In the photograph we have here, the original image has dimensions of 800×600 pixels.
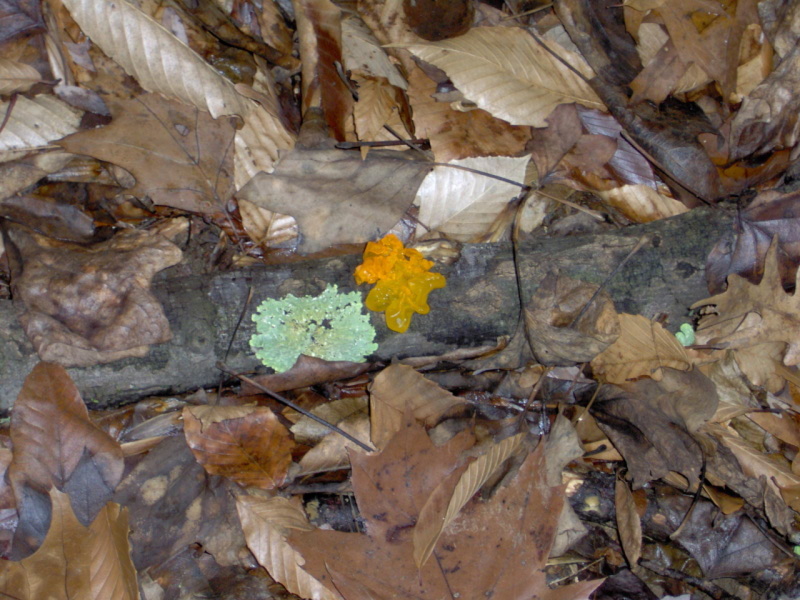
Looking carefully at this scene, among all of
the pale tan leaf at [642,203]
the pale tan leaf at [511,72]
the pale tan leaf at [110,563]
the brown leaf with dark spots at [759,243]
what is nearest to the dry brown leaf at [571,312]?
the brown leaf with dark spots at [759,243]

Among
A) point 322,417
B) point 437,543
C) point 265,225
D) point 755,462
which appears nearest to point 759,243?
point 755,462

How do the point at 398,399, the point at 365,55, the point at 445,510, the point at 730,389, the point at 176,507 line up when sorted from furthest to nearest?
the point at 365,55 → the point at 730,389 → the point at 398,399 → the point at 176,507 → the point at 445,510

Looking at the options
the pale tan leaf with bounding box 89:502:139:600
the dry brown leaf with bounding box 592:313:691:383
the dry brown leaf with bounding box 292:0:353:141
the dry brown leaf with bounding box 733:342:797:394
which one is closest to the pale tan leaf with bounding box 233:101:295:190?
the dry brown leaf with bounding box 292:0:353:141

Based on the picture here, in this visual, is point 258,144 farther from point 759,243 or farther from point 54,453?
point 759,243

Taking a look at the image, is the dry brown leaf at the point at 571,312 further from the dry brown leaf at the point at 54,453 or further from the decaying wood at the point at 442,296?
the dry brown leaf at the point at 54,453

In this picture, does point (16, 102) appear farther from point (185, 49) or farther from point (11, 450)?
point (11, 450)

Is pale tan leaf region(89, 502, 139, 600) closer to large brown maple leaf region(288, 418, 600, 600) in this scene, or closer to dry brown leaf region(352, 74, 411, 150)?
large brown maple leaf region(288, 418, 600, 600)
